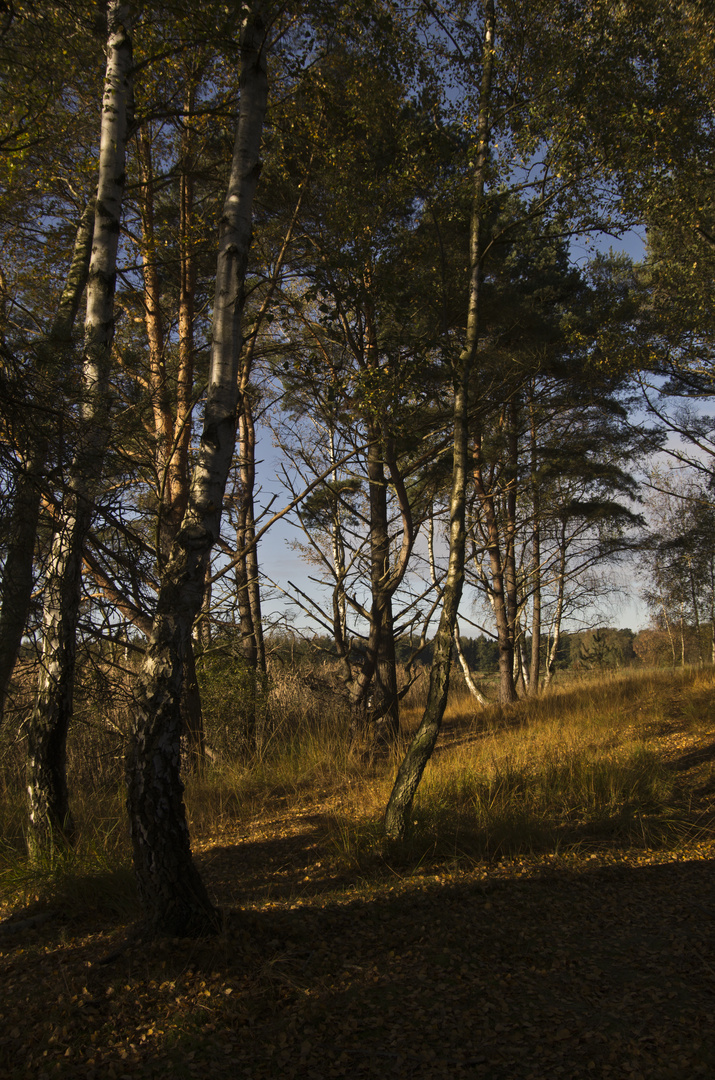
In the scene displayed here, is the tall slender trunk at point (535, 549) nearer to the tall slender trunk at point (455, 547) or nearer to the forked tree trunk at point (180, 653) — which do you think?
the tall slender trunk at point (455, 547)

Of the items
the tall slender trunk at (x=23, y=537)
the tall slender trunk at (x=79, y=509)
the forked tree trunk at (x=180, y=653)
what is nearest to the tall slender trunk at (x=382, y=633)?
the tall slender trunk at (x=79, y=509)

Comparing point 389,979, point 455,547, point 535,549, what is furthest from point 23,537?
point 535,549

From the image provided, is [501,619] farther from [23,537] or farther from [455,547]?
[23,537]

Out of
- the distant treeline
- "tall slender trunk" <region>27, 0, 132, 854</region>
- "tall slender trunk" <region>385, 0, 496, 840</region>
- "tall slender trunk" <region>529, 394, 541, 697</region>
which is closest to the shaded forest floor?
"tall slender trunk" <region>385, 0, 496, 840</region>

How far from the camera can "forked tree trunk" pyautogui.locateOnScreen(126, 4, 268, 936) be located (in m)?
2.87

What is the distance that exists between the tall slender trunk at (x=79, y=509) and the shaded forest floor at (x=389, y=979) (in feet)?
2.29

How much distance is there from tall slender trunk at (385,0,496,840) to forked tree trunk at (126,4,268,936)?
1833 millimetres

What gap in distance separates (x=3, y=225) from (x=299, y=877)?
6.76 metres

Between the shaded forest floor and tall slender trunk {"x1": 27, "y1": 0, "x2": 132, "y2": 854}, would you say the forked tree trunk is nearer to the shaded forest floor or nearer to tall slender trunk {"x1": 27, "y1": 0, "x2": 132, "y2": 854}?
the shaded forest floor

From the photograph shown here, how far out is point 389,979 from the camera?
2842 mm

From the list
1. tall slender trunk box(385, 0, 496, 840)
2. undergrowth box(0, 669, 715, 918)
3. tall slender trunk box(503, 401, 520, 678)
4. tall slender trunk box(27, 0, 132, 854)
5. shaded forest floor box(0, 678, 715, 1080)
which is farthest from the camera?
tall slender trunk box(503, 401, 520, 678)

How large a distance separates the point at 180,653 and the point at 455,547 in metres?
2.53

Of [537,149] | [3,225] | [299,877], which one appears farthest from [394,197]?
[299,877]

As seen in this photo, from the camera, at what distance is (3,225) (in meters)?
6.24
